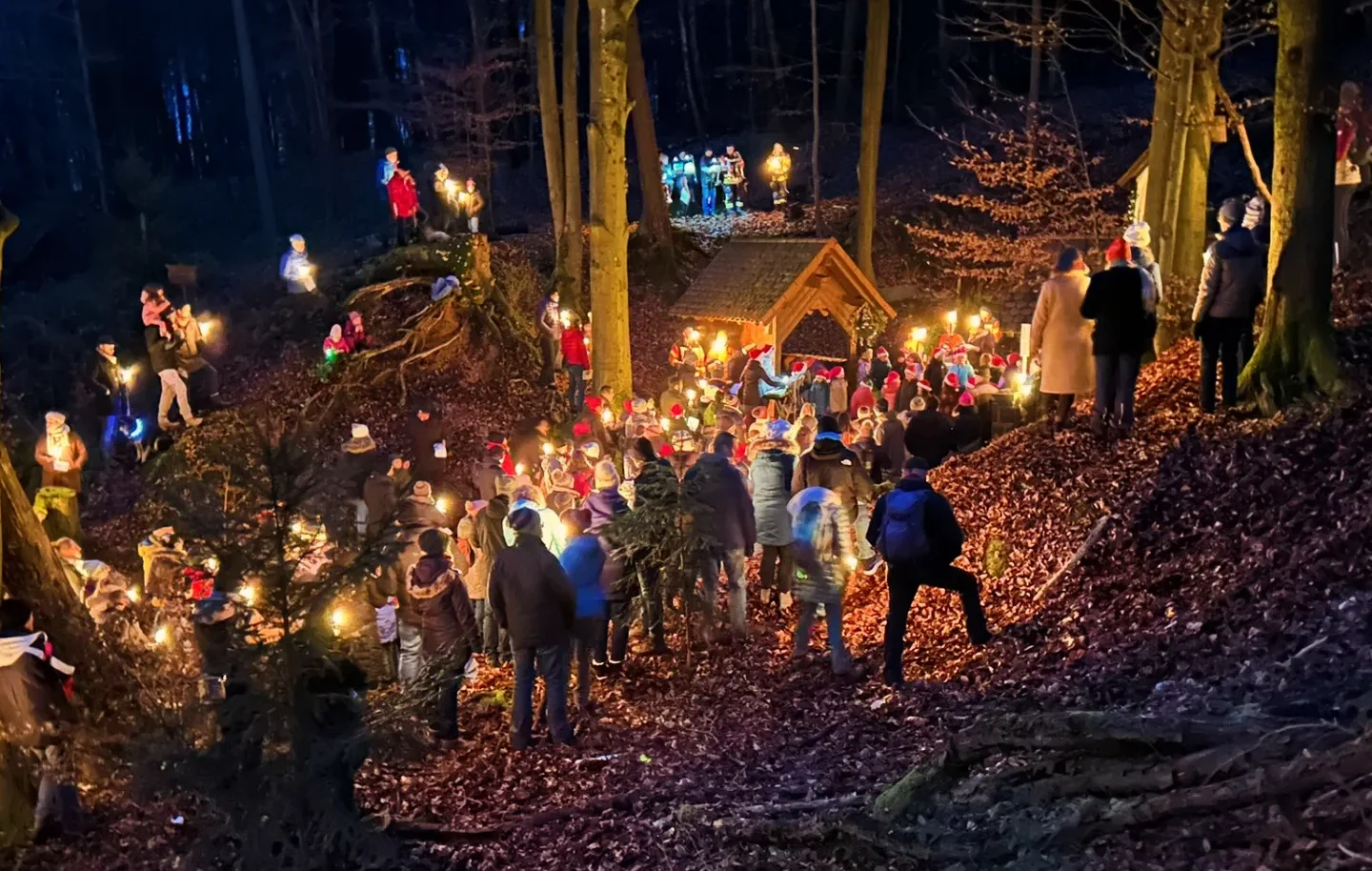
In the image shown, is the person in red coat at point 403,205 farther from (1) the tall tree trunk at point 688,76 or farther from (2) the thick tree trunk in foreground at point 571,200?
(1) the tall tree trunk at point 688,76

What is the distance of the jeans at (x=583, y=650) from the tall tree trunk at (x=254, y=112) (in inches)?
1064

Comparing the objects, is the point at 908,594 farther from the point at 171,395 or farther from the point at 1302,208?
the point at 171,395

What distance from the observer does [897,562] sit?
780cm

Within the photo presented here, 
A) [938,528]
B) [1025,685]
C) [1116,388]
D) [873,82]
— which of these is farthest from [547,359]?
[1025,685]

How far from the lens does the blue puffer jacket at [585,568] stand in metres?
8.51

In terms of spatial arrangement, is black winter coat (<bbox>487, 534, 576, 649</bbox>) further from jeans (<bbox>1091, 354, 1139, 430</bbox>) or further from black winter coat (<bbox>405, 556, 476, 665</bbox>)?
jeans (<bbox>1091, 354, 1139, 430</bbox>)

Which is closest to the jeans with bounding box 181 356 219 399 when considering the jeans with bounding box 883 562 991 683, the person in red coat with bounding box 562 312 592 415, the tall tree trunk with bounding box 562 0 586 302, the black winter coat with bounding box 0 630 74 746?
the person in red coat with bounding box 562 312 592 415

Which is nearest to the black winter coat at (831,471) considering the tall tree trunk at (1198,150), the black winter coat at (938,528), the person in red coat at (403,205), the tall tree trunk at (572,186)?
the black winter coat at (938,528)

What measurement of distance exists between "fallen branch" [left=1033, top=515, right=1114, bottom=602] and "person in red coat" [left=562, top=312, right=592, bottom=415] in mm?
10191

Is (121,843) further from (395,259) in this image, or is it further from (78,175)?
(78,175)

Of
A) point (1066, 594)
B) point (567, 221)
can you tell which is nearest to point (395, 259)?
point (567, 221)

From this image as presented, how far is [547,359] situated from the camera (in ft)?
63.8

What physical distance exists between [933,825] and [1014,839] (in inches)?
20.1

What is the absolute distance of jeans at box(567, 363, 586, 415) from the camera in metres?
17.7
